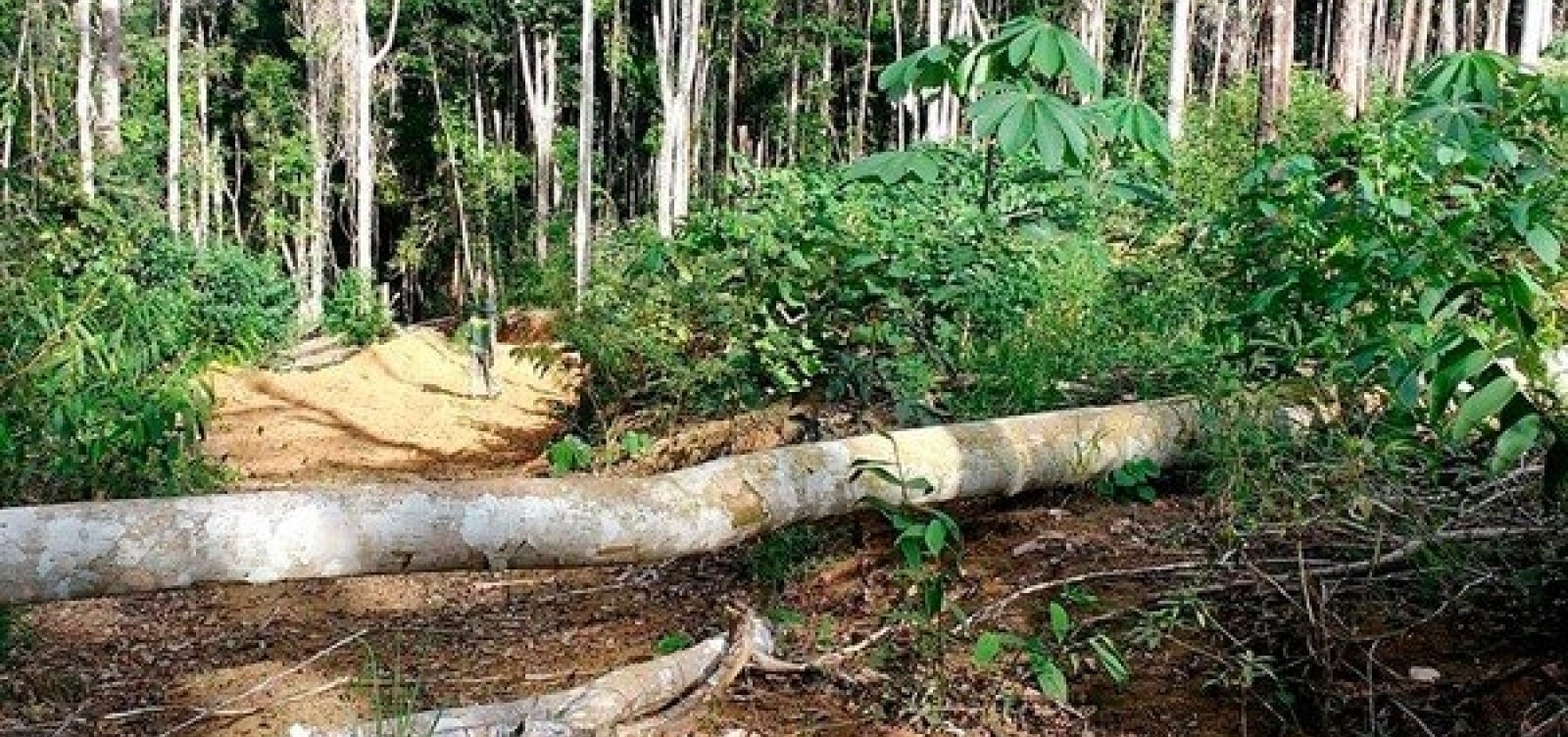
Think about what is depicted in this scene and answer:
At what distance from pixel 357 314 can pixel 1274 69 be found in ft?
49.5

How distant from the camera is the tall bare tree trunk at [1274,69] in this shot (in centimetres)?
883

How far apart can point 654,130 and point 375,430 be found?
1919 centimetres

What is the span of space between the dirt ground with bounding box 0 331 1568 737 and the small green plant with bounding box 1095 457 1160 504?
47 millimetres

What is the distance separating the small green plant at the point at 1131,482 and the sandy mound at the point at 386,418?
3615 millimetres

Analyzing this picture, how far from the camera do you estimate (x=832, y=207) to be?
7.28m

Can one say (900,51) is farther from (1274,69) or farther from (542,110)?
(1274,69)

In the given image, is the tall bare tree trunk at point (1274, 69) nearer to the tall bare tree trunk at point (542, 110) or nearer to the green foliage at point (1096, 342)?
the green foliage at point (1096, 342)

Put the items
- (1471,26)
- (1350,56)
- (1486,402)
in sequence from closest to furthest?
1. (1486,402)
2. (1350,56)
3. (1471,26)

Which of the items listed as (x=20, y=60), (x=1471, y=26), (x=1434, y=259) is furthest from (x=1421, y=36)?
(x=1434, y=259)

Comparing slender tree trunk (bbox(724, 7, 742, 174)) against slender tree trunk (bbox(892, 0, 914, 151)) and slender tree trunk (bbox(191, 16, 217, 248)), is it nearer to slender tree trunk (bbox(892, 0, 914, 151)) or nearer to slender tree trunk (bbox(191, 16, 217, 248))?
slender tree trunk (bbox(892, 0, 914, 151))

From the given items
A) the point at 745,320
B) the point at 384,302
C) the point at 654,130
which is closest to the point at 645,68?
the point at 654,130

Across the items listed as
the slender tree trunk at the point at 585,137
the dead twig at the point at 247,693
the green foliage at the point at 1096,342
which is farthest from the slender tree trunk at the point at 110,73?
the dead twig at the point at 247,693

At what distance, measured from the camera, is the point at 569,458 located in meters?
Result: 6.02

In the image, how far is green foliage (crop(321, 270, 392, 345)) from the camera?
1895 cm
